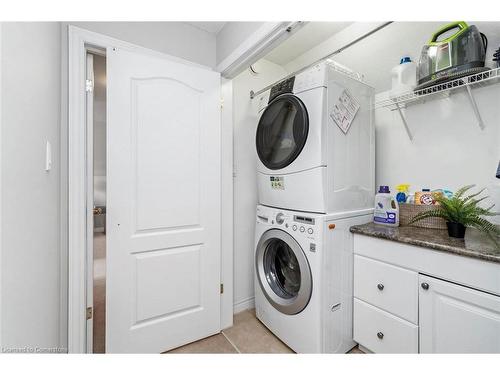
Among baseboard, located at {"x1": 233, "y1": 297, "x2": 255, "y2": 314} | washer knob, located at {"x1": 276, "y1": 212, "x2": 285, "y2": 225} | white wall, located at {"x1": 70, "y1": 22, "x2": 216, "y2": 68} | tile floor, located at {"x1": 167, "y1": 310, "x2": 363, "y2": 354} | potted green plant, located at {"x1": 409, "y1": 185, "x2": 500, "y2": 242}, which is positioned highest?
white wall, located at {"x1": 70, "y1": 22, "x2": 216, "y2": 68}

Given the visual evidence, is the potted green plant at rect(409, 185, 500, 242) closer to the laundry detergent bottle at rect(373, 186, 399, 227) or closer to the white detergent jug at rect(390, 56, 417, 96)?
the laundry detergent bottle at rect(373, 186, 399, 227)

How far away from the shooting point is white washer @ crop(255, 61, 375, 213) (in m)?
1.38

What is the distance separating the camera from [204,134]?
5.56 ft

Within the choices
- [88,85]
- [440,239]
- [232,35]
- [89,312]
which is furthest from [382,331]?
[88,85]

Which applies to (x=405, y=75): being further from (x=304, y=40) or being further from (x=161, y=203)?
(x=161, y=203)

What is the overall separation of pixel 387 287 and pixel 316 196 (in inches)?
26.3

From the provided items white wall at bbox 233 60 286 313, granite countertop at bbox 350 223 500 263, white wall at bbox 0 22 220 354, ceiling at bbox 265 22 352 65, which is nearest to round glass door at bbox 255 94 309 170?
white wall at bbox 233 60 286 313

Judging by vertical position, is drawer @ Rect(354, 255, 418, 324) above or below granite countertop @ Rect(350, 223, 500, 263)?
below

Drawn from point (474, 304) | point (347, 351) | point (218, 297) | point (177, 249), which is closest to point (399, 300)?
point (474, 304)

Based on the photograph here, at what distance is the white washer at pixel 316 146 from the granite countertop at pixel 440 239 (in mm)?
214

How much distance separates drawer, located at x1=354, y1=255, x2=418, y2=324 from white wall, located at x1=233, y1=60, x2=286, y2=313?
0.99m

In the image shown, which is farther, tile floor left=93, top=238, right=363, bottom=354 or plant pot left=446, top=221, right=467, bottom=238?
tile floor left=93, top=238, right=363, bottom=354

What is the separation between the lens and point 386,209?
1.58 m

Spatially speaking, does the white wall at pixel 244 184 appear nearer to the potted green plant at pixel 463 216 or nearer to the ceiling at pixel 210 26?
the ceiling at pixel 210 26
